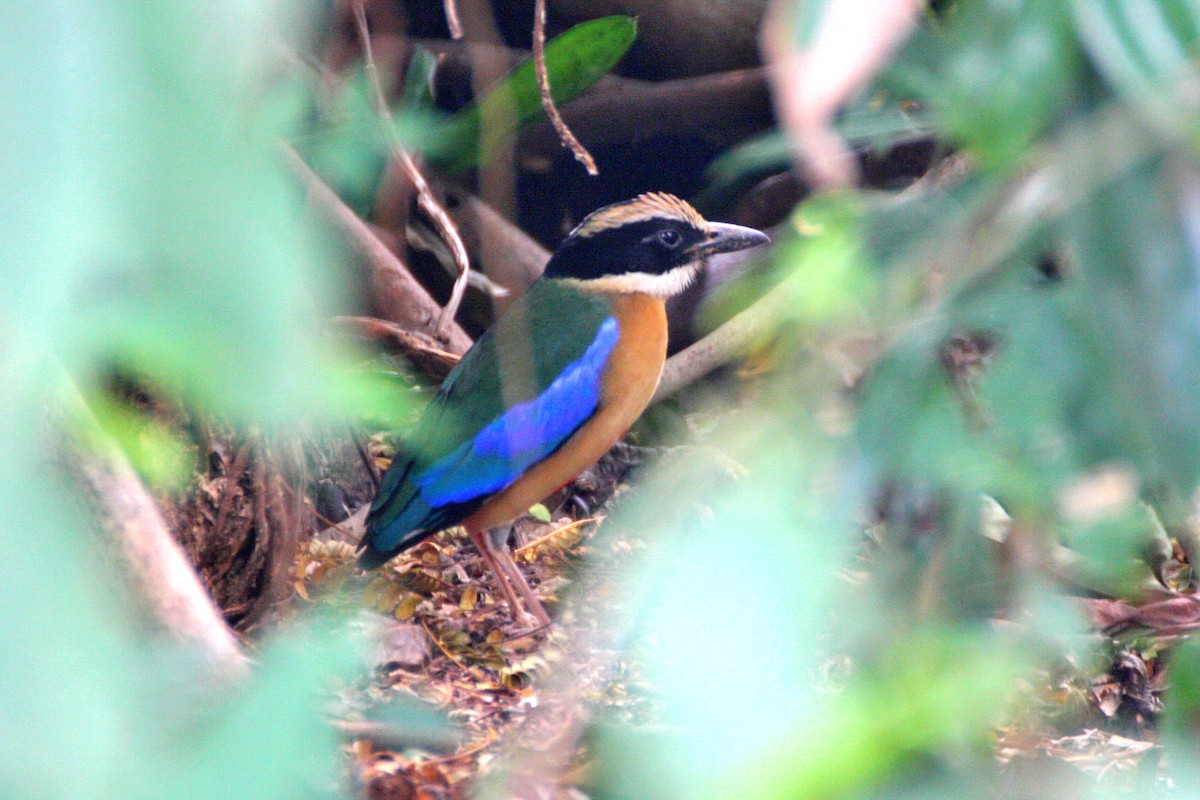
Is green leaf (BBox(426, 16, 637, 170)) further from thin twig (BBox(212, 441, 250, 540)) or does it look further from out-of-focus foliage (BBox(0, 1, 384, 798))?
out-of-focus foliage (BBox(0, 1, 384, 798))

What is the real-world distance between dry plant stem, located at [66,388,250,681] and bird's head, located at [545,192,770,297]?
2763 mm

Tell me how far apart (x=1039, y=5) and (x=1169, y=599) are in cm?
190

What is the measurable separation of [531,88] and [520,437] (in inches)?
A: 61.2

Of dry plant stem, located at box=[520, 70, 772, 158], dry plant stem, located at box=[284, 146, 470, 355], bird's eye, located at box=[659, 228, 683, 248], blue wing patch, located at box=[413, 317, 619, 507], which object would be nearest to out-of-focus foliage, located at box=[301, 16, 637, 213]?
dry plant stem, located at box=[284, 146, 470, 355]

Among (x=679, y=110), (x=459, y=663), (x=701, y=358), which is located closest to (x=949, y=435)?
(x=459, y=663)

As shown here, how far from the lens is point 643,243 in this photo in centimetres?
441

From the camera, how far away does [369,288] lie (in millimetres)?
4602

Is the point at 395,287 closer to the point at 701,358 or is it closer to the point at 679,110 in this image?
the point at 701,358

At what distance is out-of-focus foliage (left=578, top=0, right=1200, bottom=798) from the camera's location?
1.02 meters

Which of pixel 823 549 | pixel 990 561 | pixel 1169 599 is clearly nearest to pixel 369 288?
pixel 1169 599

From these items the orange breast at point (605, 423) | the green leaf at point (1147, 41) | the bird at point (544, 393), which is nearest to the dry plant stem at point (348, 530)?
the bird at point (544, 393)

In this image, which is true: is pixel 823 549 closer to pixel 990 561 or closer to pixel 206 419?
pixel 990 561

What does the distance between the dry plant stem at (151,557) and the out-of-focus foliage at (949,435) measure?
0.70m

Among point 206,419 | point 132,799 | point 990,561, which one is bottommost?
point 206,419
